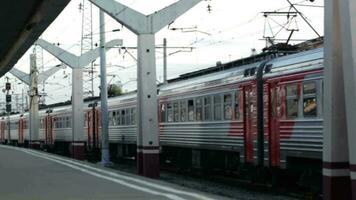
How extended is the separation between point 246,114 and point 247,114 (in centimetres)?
5

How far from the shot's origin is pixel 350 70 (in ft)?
31.1

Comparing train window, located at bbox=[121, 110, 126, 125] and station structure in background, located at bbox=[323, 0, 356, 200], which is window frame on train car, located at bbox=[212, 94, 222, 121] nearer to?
station structure in background, located at bbox=[323, 0, 356, 200]

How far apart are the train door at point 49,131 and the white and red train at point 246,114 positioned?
20.9m

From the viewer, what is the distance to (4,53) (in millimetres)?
32438

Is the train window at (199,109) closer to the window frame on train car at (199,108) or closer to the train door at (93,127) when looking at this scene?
the window frame on train car at (199,108)

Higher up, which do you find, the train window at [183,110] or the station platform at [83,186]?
the train window at [183,110]

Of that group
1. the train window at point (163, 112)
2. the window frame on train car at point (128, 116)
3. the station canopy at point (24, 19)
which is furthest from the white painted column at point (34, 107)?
the train window at point (163, 112)

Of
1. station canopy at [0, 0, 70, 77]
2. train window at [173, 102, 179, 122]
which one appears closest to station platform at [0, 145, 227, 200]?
train window at [173, 102, 179, 122]

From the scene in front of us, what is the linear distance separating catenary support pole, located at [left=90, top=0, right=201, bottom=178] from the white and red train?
4.47ft

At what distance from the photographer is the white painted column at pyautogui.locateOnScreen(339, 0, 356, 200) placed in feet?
30.8

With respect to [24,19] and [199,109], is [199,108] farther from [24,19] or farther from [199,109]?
[24,19]

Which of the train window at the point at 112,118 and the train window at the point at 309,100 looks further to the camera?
the train window at the point at 112,118

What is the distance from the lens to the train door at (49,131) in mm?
48766

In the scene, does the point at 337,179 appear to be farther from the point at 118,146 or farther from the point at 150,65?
the point at 118,146
